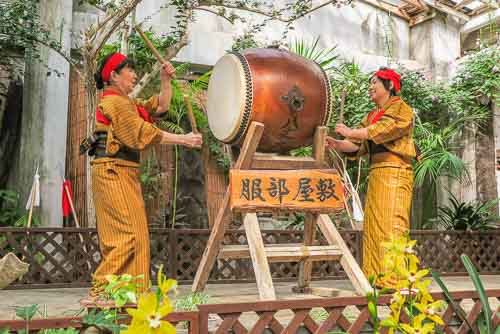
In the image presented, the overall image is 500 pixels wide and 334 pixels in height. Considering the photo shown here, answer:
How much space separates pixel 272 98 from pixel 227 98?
0.25 metres

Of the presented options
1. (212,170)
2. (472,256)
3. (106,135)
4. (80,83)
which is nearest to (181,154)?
(212,170)

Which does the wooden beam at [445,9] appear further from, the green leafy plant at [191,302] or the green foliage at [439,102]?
the green leafy plant at [191,302]

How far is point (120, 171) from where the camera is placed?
8.24 feet

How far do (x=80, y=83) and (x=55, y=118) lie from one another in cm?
43

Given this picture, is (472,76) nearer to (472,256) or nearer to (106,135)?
(472,256)

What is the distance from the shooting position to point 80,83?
16.8ft

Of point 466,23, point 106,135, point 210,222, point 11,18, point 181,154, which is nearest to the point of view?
point 106,135

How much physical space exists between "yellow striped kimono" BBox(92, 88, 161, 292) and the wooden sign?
462mm

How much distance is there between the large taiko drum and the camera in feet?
8.82

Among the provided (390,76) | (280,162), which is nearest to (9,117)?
(280,162)

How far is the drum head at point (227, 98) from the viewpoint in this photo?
269 cm

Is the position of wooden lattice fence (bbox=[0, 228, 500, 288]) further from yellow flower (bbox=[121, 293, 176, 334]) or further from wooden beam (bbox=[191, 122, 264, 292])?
yellow flower (bbox=[121, 293, 176, 334])

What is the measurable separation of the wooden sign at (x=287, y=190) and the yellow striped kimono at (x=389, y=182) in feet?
0.95

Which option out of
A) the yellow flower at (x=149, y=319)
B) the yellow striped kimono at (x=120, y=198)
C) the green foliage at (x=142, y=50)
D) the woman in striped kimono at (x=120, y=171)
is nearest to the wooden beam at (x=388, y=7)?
the green foliage at (x=142, y=50)
